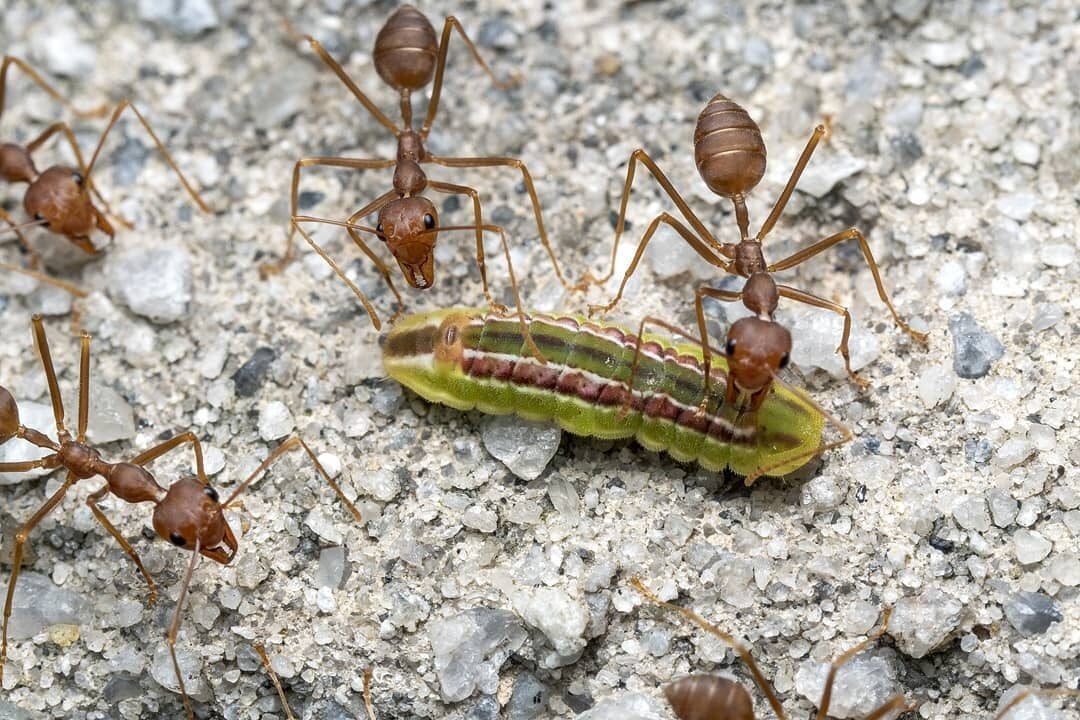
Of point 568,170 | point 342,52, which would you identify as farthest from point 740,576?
point 342,52

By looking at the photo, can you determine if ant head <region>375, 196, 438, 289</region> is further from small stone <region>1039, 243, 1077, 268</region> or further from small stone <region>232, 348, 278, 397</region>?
small stone <region>1039, 243, 1077, 268</region>

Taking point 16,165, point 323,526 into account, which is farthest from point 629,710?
point 16,165

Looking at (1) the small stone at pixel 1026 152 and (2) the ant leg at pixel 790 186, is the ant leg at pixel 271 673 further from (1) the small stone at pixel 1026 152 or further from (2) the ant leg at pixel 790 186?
(1) the small stone at pixel 1026 152

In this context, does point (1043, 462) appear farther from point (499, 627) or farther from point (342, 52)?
point (342, 52)

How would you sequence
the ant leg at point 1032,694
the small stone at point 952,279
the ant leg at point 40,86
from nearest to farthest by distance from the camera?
1. the ant leg at point 1032,694
2. the small stone at point 952,279
3. the ant leg at point 40,86

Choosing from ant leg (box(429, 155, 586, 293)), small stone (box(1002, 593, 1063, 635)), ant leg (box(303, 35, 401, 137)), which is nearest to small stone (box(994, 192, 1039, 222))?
small stone (box(1002, 593, 1063, 635))

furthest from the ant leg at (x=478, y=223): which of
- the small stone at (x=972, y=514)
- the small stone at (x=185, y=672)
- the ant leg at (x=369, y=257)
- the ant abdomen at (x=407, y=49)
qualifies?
the small stone at (x=972, y=514)

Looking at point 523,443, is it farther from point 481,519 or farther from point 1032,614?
point 1032,614
